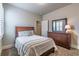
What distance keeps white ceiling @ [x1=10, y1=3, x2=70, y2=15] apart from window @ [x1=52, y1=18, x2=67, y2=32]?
268 millimetres

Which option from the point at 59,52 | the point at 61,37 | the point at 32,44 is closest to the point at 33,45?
the point at 32,44

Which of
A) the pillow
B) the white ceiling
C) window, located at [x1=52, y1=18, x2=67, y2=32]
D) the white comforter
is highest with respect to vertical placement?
the white ceiling

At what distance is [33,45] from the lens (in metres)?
1.34

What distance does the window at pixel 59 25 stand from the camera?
1.54m

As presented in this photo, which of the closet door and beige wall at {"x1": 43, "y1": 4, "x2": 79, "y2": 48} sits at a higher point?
beige wall at {"x1": 43, "y1": 4, "x2": 79, "y2": 48}

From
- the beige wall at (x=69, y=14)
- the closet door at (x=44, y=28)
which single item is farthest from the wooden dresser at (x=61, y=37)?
the beige wall at (x=69, y=14)

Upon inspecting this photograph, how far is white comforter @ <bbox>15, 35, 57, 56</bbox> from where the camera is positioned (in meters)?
1.35

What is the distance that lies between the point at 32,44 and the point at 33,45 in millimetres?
26

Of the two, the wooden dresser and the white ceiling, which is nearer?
the white ceiling

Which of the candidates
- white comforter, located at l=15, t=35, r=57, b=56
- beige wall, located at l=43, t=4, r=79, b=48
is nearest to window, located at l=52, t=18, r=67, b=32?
beige wall, located at l=43, t=4, r=79, b=48

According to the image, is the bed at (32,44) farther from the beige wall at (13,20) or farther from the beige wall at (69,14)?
the beige wall at (69,14)

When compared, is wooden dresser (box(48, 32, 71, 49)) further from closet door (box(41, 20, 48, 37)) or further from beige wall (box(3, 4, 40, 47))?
beige wall (box(3, 4, 40, 47))

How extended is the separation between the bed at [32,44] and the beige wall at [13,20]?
99mm

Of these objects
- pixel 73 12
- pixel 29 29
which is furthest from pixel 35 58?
pixel 73 12
